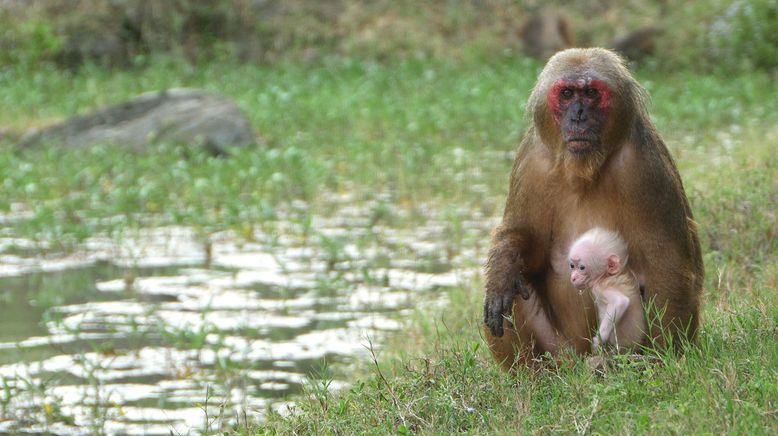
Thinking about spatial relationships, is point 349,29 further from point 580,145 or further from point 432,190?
point 580,145

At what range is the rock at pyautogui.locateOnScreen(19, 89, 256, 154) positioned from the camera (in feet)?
42.7

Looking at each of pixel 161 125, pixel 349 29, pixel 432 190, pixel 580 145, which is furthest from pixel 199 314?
pixel 349 29

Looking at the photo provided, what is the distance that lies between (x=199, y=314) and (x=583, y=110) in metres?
3.89

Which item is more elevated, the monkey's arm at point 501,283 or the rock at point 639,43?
the rock at point 639,43

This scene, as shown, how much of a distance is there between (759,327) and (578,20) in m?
17.5

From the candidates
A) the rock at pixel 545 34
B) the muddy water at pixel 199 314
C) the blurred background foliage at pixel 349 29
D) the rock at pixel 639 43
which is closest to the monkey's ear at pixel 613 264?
the muddy water at pixel 199 314

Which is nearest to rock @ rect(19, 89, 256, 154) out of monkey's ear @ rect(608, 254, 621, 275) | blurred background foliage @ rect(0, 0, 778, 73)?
blurred background foliage @ rect(0, 0, 778, 73)

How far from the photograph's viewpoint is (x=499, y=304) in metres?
4.83

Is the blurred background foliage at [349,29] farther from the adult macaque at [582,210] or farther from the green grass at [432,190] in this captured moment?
the adult macaque at [582,210]

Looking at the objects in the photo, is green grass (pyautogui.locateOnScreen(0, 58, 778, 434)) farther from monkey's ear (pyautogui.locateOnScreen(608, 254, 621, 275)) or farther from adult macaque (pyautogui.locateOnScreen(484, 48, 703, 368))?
monkey's ear (pyautogui.locateOnScreen(608, 254, 621, 275))

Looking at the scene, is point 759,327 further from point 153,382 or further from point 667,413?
point 153,382

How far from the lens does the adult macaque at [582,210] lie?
4.67m

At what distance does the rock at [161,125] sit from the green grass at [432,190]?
37cm

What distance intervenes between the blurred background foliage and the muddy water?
35.6 feet
